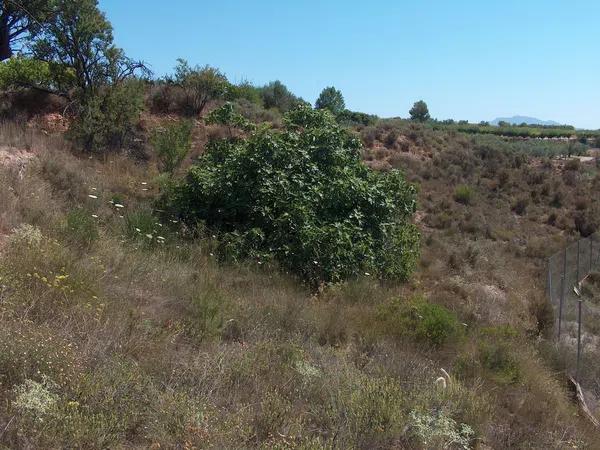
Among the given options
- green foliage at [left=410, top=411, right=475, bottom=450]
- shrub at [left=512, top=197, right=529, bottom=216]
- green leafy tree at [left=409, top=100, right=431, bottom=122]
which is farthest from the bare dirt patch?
green leafy tree at [left=409, top=100, right=431, bottom=122]

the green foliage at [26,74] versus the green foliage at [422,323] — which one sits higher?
the green foliage at [26,74]

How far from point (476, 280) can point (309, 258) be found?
6.75 metres

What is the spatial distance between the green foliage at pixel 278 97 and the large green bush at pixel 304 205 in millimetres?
14133

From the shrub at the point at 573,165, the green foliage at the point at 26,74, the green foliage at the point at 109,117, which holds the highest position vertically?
the green foliage at the point at 26,74

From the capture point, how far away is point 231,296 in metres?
7.18

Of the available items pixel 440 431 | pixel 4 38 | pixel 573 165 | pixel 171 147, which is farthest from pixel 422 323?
pixel 573 165

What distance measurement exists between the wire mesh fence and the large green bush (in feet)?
9.91

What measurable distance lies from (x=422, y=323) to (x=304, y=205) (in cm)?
370

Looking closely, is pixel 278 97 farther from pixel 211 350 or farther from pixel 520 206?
pixel 211 350

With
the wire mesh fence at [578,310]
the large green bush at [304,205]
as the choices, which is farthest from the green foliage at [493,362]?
the large green bush at [304,205]

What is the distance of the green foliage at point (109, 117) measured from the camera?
1465 cm

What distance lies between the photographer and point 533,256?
19984mm

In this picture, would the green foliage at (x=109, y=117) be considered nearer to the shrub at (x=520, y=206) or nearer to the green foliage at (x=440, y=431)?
the green foliage at (x=440, y=431)

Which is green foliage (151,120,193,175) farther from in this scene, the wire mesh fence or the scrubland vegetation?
the wire mesh fence
